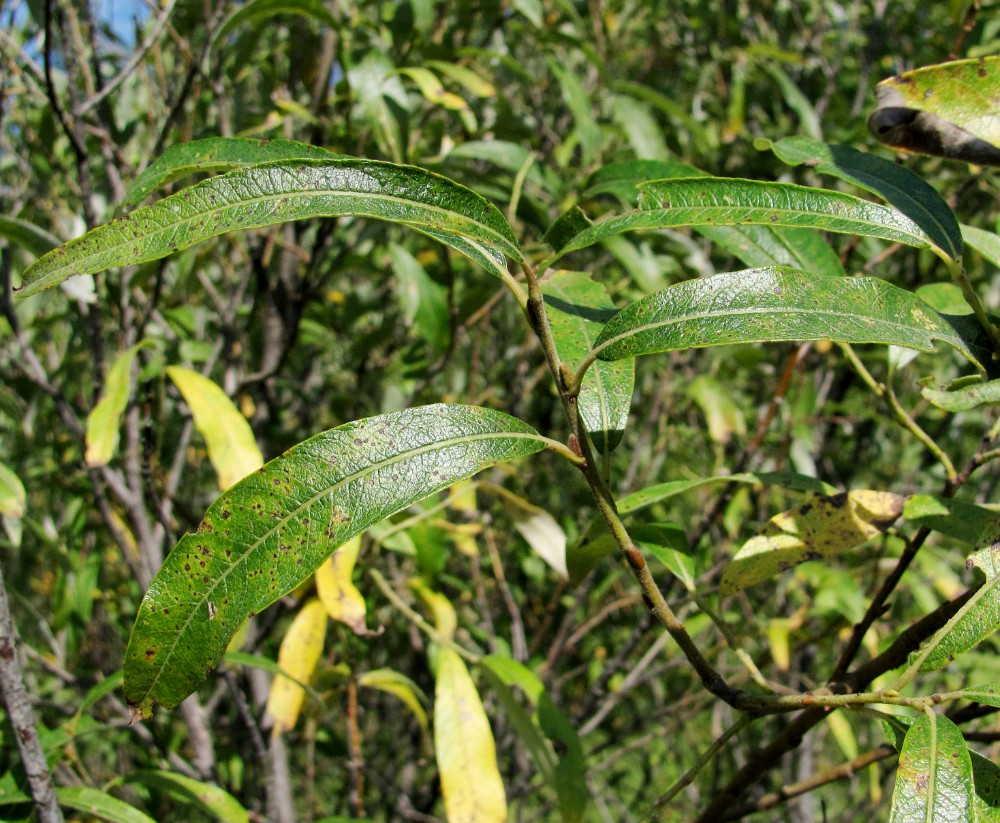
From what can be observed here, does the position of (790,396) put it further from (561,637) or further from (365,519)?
(365,519)

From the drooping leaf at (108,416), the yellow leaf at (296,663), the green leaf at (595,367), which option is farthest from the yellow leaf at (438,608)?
the green leaf at (595,367)

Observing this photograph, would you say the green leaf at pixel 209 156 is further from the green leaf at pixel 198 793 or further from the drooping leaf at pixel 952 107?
the green leaf at pixel 198 793

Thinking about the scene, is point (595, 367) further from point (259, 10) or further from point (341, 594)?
point (259, 10)

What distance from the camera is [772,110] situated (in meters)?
2.63

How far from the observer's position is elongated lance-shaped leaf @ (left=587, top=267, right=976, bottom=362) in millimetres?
544

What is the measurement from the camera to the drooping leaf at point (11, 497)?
979 mm

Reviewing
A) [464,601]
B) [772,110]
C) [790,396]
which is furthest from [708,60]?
[464,601]

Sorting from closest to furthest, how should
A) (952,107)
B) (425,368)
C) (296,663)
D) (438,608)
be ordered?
(952,107), (296,663), (438,608), (425,368)

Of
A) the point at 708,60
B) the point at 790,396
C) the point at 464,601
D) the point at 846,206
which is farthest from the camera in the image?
the point at 708,60

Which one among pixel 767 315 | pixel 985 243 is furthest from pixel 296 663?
pixel 985 243

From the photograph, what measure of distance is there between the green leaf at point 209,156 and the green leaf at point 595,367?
24cm

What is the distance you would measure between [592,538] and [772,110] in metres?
2.25

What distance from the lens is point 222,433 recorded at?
3.28ft

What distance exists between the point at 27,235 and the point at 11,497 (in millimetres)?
316
